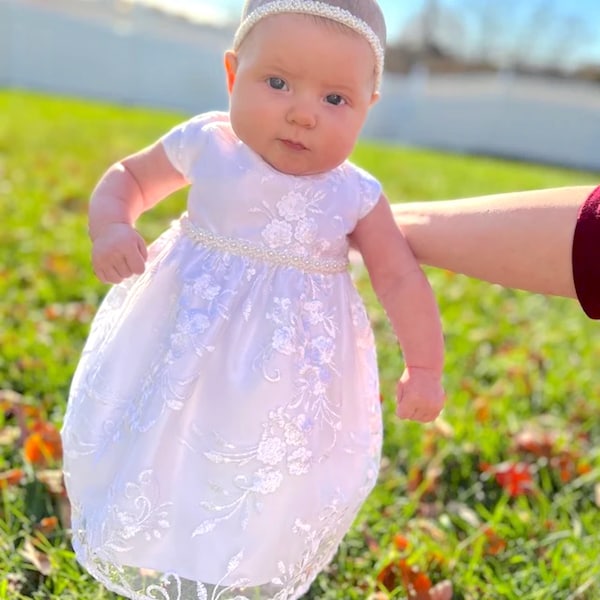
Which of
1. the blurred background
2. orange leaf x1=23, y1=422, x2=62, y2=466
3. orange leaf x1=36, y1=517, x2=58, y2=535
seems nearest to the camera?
orange leaf x1=36, y1=517, x2=58, y2=535

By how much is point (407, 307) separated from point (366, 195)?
0.24 m

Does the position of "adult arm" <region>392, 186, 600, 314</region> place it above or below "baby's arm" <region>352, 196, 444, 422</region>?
above

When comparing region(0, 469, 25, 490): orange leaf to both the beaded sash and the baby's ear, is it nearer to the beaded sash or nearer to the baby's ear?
the beaded sash

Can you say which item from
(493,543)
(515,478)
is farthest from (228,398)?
(515,478)

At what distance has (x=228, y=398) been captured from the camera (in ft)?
4.91

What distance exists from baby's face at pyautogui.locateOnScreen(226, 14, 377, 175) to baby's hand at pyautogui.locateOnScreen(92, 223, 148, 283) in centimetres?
29

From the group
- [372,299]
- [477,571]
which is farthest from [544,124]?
[477,571]

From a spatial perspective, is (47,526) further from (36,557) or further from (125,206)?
(125,206)

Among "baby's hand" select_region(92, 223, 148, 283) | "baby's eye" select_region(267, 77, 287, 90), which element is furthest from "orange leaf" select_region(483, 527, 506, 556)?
"baby's eye" select_region(267, 77, 287, 90)

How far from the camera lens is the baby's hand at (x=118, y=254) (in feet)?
5.08

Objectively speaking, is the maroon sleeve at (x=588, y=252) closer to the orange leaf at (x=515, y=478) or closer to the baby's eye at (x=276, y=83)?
the baby's eye at (x=276, y=83)

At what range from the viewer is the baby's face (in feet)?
4.81

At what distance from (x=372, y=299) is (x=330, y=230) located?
238 centimetres

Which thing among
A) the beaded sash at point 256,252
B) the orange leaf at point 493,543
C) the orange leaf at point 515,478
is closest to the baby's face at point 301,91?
the beaded sash at point 256,252
